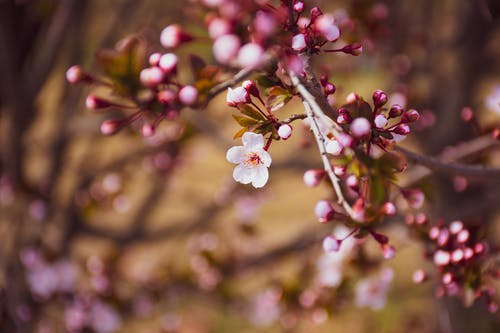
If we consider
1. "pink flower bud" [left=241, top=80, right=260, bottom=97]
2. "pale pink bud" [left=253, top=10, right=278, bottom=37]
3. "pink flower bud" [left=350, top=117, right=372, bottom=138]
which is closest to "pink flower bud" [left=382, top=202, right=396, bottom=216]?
"pink flower bud" [left=350, top=117, right=372, bottom=138]

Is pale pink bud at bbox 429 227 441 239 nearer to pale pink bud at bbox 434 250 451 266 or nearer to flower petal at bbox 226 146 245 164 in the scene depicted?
pale pink bud at bbox 434 250 451 266

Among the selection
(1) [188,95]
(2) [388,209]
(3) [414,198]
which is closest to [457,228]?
(3) [414,198]

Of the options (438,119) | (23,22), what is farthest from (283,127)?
(438,119)

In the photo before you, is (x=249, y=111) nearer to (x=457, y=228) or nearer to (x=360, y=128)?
(x=360, y=128)

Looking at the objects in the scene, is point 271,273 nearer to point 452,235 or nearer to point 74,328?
point 74,328

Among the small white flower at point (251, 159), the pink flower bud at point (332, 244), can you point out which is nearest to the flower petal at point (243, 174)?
the small white flower at point (251, 159)

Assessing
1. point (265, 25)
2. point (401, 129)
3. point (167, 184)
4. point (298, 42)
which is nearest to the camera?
point (265, 25)

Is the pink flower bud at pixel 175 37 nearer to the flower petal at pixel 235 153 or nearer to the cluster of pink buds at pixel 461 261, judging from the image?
the flower petal at pixel 235 153
